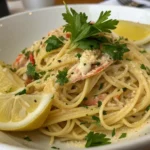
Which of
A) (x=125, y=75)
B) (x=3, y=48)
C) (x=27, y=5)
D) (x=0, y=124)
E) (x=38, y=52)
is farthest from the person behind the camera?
(x=27, y=5)

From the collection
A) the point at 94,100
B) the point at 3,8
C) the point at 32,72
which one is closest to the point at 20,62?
the point at 32,72

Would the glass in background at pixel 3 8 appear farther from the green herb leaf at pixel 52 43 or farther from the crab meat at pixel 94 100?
the crab meat at pixel 94 100

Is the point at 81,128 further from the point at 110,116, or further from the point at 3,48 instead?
the point at 3,48

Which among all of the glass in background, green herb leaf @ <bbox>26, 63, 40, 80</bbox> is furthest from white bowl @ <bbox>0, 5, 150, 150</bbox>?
the glass in background

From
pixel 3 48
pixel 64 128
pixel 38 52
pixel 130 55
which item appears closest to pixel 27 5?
pixel 3 48

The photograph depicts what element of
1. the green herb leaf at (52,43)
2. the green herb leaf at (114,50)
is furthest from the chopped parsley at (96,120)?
the green herb leaf at (52,43)
